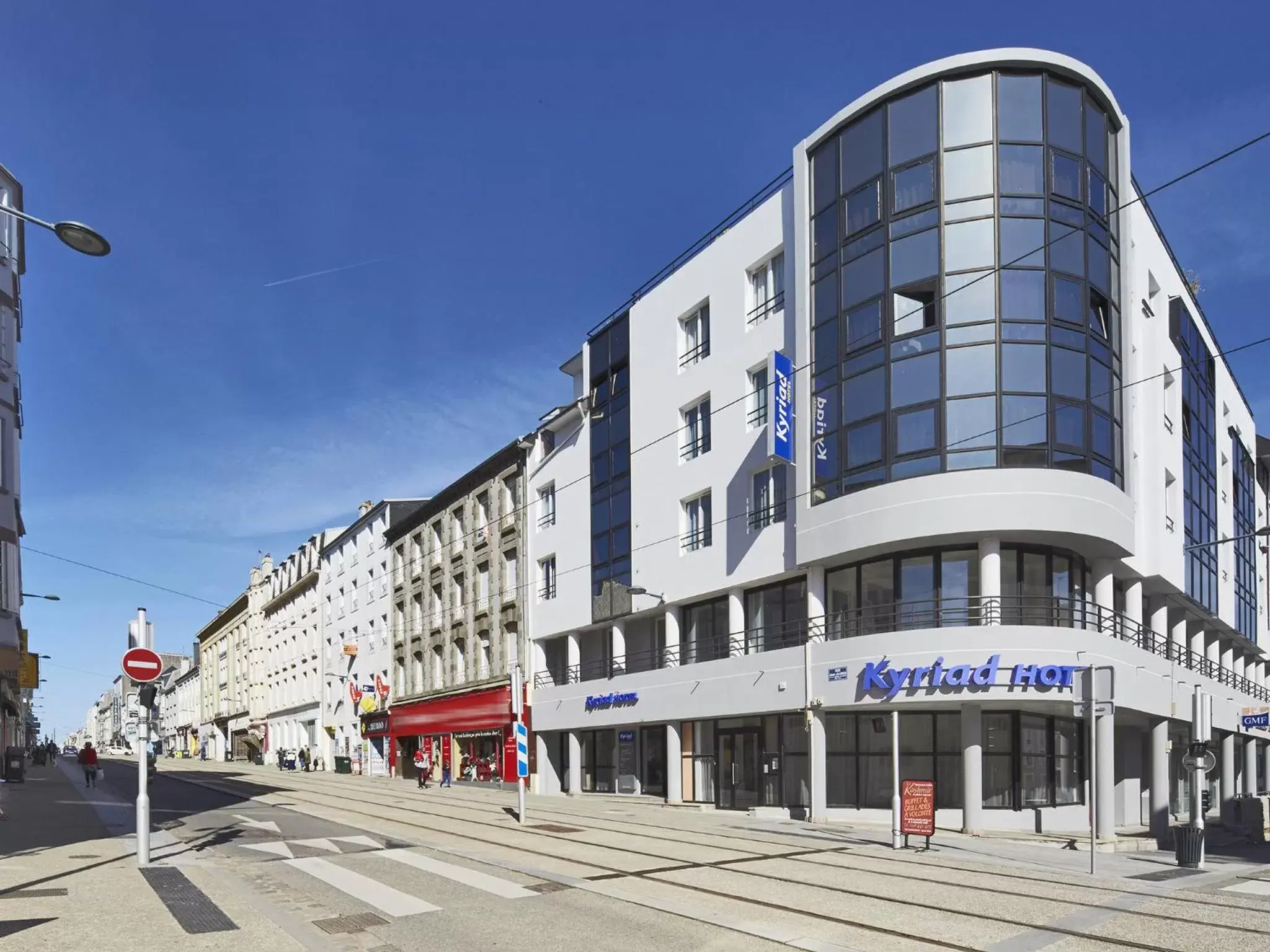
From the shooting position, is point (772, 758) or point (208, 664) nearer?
point (772, 758)

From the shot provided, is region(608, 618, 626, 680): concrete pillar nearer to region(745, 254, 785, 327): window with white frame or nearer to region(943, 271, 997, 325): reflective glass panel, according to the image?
region(745, 254, 785, 327): window with white frame

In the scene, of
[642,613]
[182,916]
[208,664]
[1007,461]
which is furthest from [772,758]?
[208,664]

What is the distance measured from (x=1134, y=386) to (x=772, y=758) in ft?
42.8

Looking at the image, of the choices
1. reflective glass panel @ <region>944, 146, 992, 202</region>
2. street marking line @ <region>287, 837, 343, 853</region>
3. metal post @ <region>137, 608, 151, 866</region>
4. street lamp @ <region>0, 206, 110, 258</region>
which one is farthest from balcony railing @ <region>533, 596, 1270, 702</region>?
street lamp @ <region>0, 206, 110, 258</region>

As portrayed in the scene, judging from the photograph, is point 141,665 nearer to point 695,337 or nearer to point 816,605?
point 816,605

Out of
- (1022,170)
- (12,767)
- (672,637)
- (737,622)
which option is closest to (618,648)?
(672,637)

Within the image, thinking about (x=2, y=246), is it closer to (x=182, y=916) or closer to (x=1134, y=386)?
(x=182, y=916)

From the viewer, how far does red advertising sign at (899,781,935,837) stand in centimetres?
1920

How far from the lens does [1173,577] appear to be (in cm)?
3020

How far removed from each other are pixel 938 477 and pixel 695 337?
1217 centimetres

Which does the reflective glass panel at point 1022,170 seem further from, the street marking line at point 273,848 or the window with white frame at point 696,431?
the street marking line at point 273,848

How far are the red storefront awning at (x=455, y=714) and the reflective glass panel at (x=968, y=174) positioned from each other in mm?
25918

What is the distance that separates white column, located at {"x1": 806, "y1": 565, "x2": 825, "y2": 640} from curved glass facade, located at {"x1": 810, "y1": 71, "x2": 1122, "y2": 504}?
1.91m

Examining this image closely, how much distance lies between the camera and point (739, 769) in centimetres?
3034
